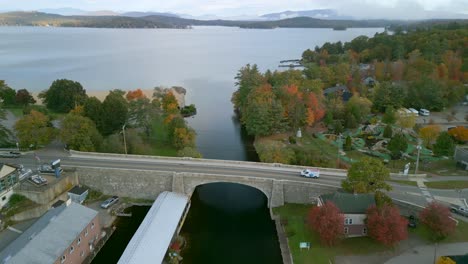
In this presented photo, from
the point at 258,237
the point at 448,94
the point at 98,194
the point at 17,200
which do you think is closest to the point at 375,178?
the point at 258,237

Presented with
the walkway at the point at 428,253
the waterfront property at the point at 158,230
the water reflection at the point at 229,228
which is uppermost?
the waterfront property at the point at 158,230

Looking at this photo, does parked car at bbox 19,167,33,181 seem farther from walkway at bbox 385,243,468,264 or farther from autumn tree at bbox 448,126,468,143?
autumn tree at bbox 448,126,468,143

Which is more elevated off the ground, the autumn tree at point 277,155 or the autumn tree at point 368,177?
the autumn tree at point 368,177

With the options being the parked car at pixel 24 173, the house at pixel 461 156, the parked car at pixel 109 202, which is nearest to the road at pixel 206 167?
the parked car at pixel 24 173

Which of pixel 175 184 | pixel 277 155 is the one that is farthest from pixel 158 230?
pixel 277 155

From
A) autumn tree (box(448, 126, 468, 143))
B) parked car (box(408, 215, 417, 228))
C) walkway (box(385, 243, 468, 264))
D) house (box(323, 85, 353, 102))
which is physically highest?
house (box(323, 85, 353, 102))

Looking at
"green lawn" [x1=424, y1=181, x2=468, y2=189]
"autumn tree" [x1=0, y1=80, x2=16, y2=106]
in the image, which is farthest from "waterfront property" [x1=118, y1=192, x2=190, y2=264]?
"autumn tree" [x1=0, y1=80, x2=16, y2=106]

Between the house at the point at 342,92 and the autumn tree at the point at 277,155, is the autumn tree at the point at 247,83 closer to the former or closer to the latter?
the house at the point at 342,92
